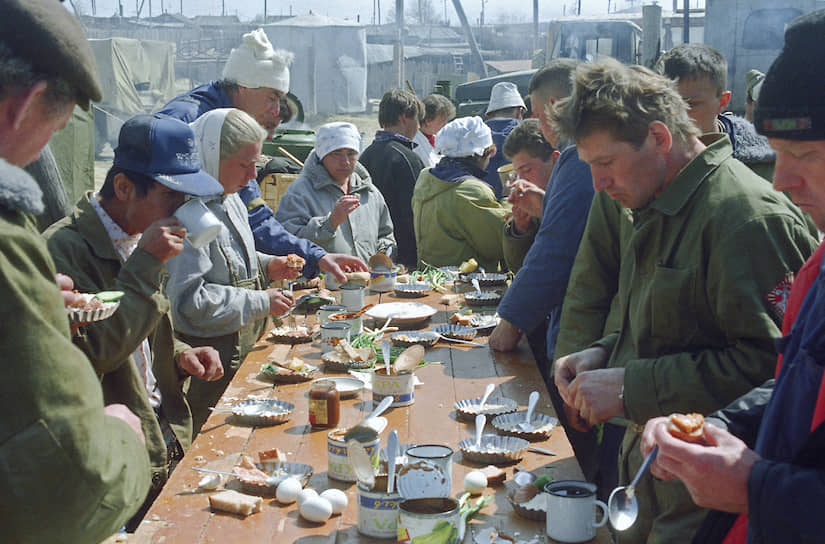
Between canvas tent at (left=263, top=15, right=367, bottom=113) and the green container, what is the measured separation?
1726 cm

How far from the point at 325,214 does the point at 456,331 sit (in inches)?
75.4

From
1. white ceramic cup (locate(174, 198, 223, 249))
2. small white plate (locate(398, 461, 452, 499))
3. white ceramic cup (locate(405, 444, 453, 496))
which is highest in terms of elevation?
white ceramic cup (locate(174, 198, 223, 249))

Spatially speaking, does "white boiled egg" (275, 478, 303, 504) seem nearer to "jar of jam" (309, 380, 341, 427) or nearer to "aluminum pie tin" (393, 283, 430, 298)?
"jar of jam" (309, 380, 341, 427)

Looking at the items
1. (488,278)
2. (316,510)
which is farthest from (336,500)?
(488,278)

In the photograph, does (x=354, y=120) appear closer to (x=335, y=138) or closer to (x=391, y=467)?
(x=335, y=138)

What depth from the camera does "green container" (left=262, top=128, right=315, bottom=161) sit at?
31.5ft

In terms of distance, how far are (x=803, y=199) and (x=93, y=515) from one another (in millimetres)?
1424

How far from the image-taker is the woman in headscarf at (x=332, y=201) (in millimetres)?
5395

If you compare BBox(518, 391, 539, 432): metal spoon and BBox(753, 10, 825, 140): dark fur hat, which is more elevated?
BBox(753, 10, 825, 140): dark fur hat

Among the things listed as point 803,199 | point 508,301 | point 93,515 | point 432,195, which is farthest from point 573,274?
point 432,195

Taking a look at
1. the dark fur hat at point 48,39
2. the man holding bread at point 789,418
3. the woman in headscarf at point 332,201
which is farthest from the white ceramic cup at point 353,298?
the dark fur hat at point 48,39

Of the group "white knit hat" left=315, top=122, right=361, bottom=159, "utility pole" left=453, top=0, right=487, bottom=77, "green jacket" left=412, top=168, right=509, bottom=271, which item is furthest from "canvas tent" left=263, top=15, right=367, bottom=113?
"green jacket" left=412, top=168, right=509, bottom=271

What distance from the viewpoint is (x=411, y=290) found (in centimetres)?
486

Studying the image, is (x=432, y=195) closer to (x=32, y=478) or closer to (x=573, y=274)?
(x=573, y=274)
